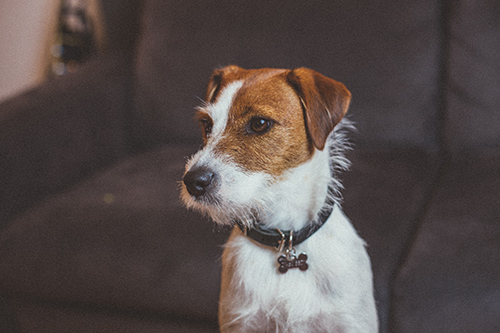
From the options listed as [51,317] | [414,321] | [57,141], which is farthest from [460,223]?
[57,141]

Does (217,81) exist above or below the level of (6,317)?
above

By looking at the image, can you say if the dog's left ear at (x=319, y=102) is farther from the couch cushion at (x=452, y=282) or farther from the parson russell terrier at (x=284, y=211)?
the couch cushion at (x=452, y=282)

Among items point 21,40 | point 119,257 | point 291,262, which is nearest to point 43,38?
point 21,40

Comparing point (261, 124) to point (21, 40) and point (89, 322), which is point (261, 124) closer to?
point (89, 322)

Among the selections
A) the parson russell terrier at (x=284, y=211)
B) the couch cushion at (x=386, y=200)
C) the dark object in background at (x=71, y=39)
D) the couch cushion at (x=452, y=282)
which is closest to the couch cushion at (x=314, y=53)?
the couch cushion at (x=386, y=200)

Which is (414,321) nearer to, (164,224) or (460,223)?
(460,223)

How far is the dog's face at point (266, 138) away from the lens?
92cm

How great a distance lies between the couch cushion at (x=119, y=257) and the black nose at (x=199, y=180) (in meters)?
0.45

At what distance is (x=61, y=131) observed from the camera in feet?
5.67

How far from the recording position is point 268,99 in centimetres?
97

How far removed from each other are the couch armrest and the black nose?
0.90 metres

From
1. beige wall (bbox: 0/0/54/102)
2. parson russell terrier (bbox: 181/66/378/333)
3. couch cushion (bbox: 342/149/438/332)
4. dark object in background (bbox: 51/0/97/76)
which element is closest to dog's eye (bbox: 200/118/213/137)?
parson russell terrier (bbox: 181/66/378/333)

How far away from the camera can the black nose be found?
0.87 meters

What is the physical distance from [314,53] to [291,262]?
1025mm
